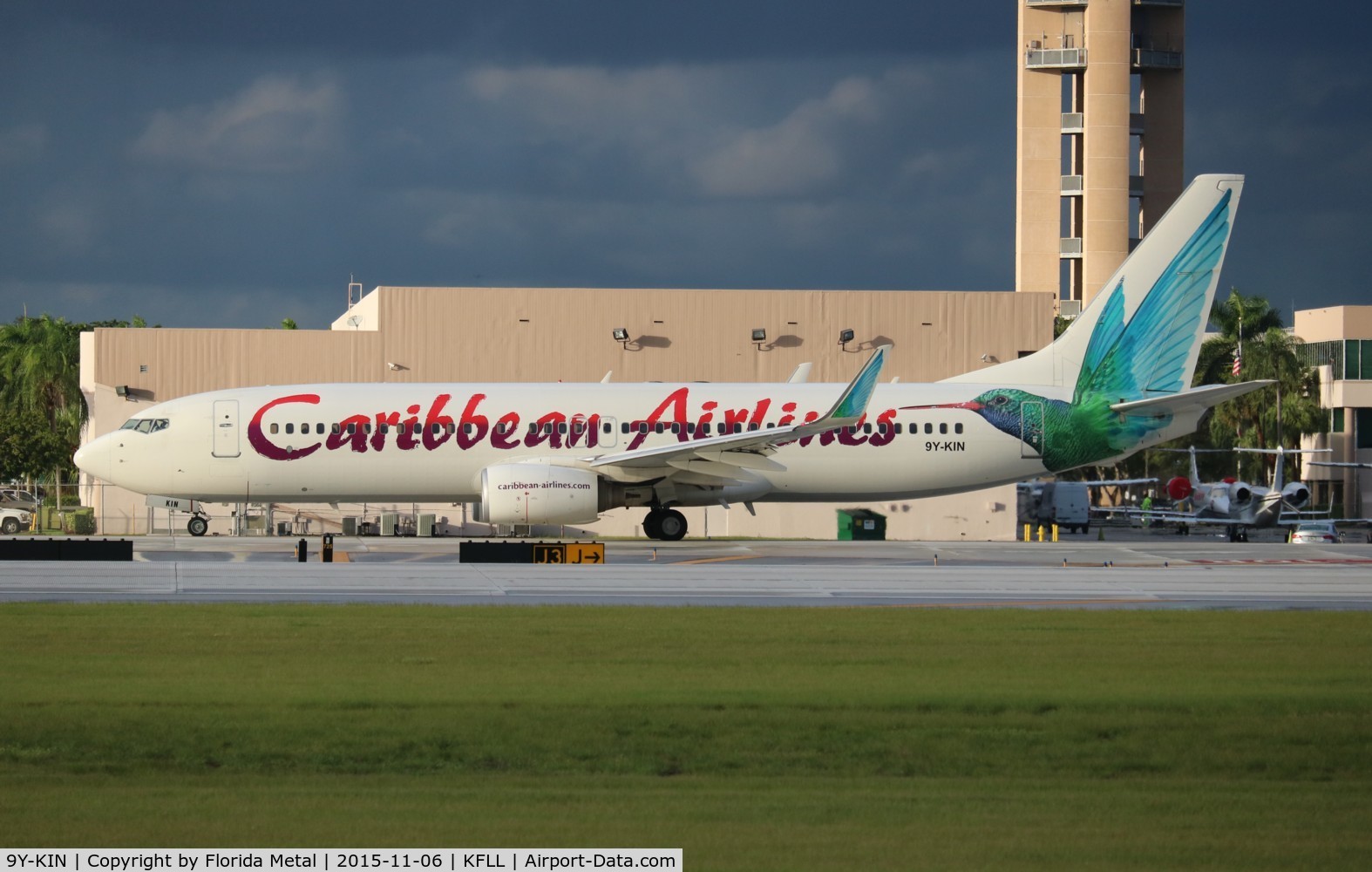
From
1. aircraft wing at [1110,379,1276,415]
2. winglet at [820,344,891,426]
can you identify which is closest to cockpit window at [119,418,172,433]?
winglet at [820,344,891,426]

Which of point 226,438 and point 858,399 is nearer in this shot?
point 858,399

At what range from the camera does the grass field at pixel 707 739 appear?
31.3 feet

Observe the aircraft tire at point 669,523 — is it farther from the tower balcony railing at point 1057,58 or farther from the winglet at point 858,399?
the tower balcony railing at point 1057,58

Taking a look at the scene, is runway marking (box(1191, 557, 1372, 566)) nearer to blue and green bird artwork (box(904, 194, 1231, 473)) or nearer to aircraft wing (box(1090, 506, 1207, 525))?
blue and green bird artwork (box(904, 194, 1231, 473))

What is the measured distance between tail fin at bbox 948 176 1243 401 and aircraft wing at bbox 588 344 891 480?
6.77m

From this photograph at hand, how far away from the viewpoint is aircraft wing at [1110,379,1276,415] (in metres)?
34.9

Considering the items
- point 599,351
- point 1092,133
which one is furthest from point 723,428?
point 1092,133

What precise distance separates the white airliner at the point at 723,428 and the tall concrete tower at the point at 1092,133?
239 ft

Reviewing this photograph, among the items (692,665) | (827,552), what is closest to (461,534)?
(827,552)

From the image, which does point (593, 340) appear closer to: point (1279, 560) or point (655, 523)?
point (655, 523)

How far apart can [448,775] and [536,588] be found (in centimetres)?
1283

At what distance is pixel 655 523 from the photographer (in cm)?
3753

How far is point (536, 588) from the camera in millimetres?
24031

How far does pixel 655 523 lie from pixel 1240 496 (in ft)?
84.0
